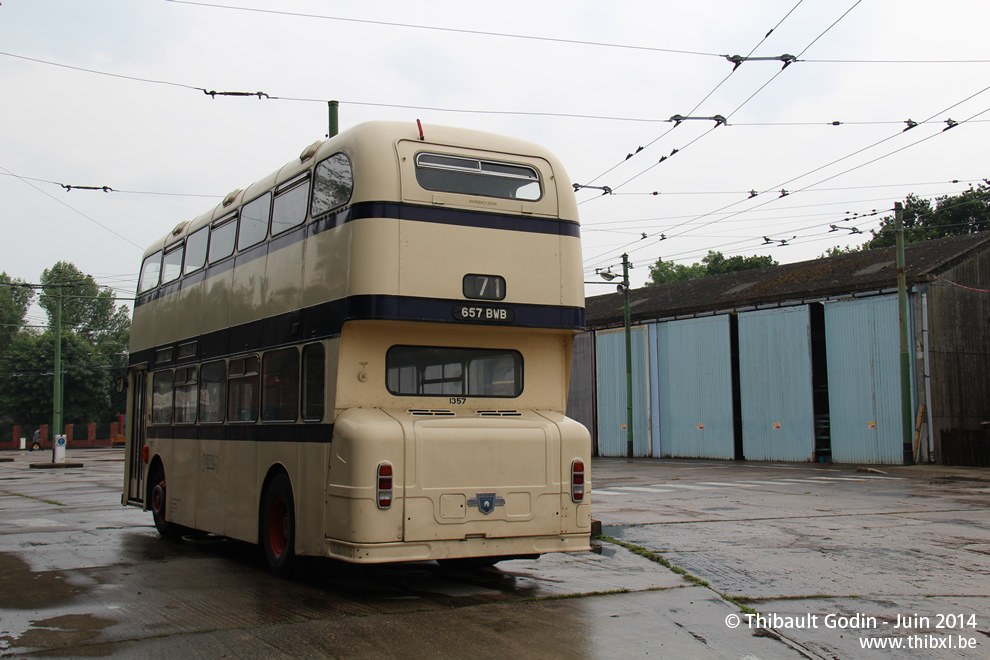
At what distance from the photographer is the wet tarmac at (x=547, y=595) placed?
6.57 metres

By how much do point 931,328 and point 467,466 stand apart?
28.3 m

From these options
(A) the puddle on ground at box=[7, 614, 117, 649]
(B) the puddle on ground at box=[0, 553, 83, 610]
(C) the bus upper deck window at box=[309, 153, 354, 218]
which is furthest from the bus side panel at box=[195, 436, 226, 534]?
(A) the puddle on ground at box=[7, 614, 117, 649]

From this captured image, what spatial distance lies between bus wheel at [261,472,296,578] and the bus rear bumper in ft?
2.97

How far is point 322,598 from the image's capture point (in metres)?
8.33

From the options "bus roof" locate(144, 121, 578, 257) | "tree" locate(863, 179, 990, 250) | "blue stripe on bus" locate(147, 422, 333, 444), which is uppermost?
"tree" locate(863, 179, 990, 250)

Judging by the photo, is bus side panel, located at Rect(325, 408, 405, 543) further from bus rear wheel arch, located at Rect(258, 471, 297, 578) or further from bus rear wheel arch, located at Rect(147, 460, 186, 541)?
bus rear wheel arch, located at Rect(147, 460, 186, 541)

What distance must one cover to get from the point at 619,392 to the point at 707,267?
34909 mm

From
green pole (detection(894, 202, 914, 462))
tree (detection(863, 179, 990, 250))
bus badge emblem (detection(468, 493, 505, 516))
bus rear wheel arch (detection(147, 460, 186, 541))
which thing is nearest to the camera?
bus badge emblem (detection(468, 493, 505, 516))

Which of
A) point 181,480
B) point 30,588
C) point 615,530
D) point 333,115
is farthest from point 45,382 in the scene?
point 30,588

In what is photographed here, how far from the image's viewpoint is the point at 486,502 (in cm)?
858

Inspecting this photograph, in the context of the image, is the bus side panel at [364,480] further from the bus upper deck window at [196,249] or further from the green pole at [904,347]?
the green pole at [904,347]

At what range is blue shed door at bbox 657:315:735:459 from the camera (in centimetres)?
3869

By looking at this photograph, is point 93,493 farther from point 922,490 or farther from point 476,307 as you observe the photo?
point 922,490

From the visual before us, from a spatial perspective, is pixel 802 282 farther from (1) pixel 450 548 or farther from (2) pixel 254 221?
(1) pixel 450 548
